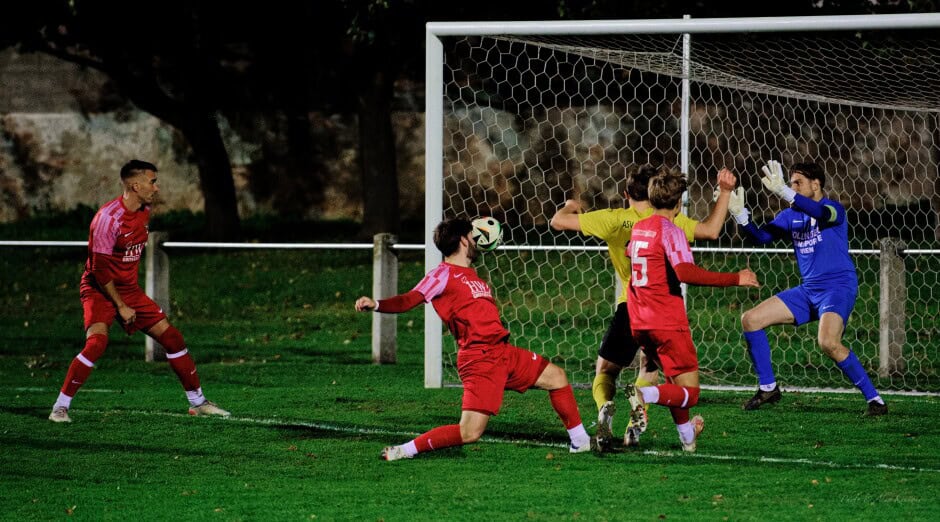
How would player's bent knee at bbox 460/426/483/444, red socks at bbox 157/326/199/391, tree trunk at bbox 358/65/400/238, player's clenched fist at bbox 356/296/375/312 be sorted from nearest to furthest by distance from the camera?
player's clenched fist at bbox 356/296/375/312 → player's bent knee at bbox 460/426/483/444 → red socks at bbox 157/326/199/391 → tree trunk at bbox 358/65/400/238

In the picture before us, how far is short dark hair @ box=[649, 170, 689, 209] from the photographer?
7469 mm

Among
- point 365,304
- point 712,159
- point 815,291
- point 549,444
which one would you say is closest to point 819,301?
point 815,291

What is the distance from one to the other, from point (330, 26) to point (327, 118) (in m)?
2.93

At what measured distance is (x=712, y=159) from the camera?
1498cm

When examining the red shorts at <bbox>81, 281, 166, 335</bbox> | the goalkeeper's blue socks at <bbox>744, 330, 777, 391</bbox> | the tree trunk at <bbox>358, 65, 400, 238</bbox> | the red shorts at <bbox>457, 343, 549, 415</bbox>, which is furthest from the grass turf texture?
the tree trunk at <bbox>358, 65, 400, 238</bbox>

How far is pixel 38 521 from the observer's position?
6.08m

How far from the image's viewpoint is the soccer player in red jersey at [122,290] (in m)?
8.73

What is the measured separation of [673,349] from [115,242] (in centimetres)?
367

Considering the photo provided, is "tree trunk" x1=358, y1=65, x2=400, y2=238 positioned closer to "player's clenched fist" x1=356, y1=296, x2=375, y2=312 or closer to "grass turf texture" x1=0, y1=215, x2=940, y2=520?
"grass turf texture" x1=0, y1=215, x2=940, y2=520

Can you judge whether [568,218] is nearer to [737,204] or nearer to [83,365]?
[737,204]

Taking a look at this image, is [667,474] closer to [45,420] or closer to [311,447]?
[311,447]

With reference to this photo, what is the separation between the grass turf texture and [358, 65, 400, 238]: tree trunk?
7599mm

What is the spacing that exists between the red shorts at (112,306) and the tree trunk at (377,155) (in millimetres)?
11109

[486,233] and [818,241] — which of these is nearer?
[486,233]
